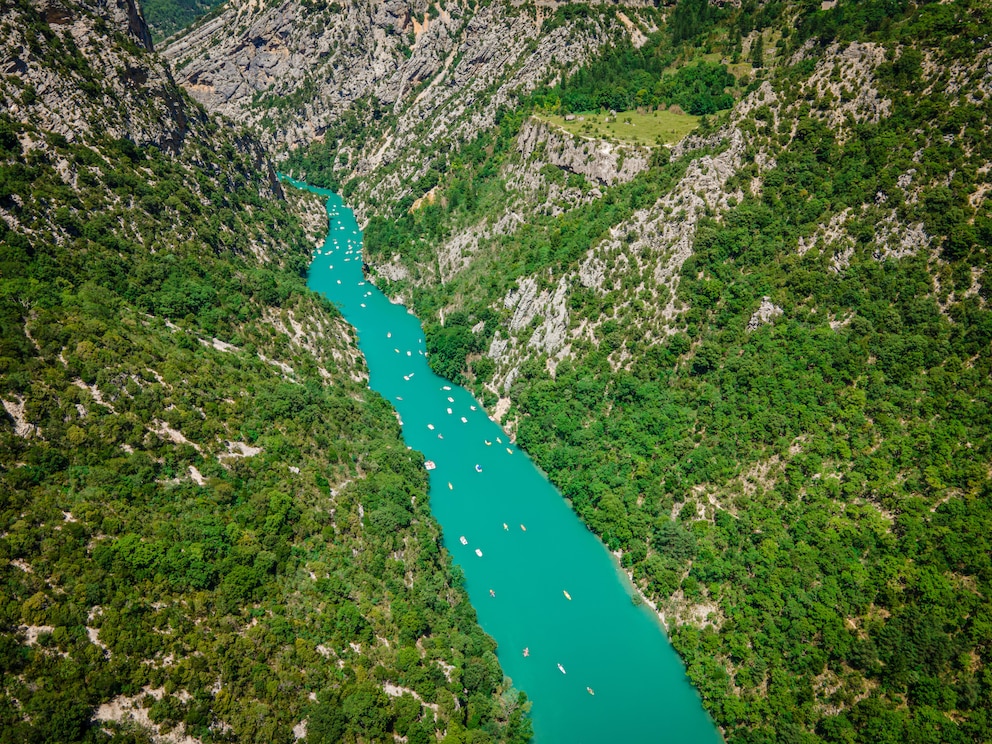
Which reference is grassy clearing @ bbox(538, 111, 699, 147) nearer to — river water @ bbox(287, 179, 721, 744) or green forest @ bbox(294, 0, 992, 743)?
green forest @ bbox(294, 0, 992, 743)

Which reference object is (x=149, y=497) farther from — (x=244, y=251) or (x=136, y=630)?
(x=244, y=251)

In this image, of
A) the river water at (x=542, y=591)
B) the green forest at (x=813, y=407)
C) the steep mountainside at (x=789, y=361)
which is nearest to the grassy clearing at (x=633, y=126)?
the steep mountainside at (x=789, y=361)

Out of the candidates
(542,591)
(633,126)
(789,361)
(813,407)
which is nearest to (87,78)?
(633,126)

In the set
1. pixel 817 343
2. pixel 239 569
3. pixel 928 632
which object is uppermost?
pixel 239 569

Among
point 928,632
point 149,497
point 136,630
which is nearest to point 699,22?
point 928,632

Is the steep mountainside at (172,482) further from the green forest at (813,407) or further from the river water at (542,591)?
the green forest at (813,407)
